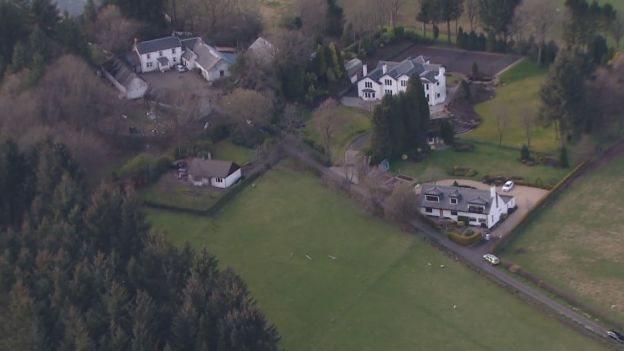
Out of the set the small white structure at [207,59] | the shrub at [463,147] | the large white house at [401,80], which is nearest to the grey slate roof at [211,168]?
the small white structure at [207,59]

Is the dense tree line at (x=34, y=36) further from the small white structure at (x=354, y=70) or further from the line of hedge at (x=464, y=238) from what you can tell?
the line of hedge at (x=464, y=238)

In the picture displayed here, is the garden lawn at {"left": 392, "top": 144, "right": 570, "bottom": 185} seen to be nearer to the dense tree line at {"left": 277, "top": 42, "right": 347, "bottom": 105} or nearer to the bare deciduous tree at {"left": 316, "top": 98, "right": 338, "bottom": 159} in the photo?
the bare deciduous tree at {"left": 316, "top": 98, "right": 338, "bottom": 159}

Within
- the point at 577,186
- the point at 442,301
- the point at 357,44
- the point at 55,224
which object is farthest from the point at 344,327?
the point at 357,44

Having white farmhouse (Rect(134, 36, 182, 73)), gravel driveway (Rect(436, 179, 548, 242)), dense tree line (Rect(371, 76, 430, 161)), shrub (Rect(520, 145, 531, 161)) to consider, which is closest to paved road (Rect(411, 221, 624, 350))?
gravel driveway (Rect(436, 179, 548, 242))

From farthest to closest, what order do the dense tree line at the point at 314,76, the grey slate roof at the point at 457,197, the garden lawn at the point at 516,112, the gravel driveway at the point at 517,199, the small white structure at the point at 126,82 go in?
the dense tree line at the point at 314,76
the small white structure at the point at 126,82
the garden lawn at the point at 516,112
the grey slate roof at the point at 457,197
the gravel driveway at the point at 517,199

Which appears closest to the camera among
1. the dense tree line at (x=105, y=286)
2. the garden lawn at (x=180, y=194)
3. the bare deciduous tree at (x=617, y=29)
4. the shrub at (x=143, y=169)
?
the dense tree line at (x=105, y=286)

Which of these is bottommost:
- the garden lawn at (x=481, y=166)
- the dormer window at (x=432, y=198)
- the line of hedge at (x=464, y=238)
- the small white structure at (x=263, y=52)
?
the line of hedge at (x=464, y=238)

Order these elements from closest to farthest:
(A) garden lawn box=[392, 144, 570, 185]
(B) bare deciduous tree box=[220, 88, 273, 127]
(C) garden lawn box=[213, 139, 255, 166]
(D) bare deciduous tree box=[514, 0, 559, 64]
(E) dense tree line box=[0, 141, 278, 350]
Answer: (E) dense tree line box=[0, 141, 278, 350], (A) garden lawn box=[392, 144, 570, 185], (C) garden lawn box=[213, 139, 255, 166], (B) bare deciduous tree box=[220, 88, 273, 127], (D) bare deciduous tree box=[514, 0, 559, 64]
